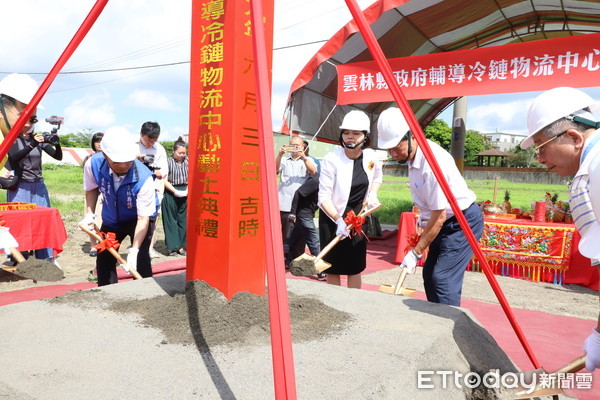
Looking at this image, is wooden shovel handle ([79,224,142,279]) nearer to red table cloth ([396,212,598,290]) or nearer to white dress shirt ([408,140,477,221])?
white dress shirt ([408,140,477,221])

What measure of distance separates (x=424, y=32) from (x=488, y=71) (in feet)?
8.28

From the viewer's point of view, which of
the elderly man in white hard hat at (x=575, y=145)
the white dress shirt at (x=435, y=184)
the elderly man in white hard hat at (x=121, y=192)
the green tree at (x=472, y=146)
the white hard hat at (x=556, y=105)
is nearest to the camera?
the elderly man in white hard hat at (x=575, y=145)

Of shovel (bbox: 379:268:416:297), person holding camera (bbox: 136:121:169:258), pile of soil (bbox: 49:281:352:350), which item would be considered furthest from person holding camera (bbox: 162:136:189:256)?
shovel (bbox: 379:268:416:297)

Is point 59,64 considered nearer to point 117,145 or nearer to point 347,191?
point 117,145

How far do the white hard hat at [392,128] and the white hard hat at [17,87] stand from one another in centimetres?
233

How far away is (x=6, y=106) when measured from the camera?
2.96 meters

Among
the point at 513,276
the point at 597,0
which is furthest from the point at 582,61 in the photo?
the point at 513,276

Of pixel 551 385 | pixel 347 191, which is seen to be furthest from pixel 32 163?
pixel 551 385

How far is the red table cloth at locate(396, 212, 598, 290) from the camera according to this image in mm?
4793

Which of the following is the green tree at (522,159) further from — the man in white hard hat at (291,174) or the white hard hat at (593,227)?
the white hard hat at (593,227)

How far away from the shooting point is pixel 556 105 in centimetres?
155

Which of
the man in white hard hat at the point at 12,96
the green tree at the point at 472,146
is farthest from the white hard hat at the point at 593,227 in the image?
the green tree at the point at 472,146

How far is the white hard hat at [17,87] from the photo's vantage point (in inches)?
116

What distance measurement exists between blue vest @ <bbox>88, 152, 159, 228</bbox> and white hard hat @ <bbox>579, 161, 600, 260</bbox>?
239 cm
